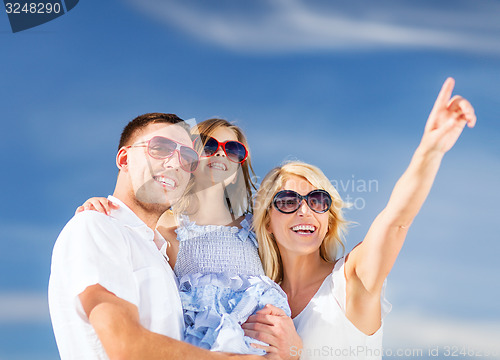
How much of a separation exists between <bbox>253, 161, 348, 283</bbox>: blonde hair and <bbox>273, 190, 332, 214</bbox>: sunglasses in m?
0.10

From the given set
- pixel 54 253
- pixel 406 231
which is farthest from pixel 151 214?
pixel 406 231

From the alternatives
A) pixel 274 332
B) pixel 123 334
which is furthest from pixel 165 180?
pixel 123 334

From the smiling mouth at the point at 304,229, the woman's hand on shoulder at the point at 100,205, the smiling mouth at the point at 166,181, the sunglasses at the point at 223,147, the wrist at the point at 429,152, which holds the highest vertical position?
the sunglasses at the point at 223,147

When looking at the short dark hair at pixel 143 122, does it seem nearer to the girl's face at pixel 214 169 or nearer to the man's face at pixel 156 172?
the man's face at pixel 156 172

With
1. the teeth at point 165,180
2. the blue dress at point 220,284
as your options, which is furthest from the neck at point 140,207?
the blue dress at point 220,284

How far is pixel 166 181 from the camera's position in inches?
197

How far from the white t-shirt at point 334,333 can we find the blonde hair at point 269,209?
74 centimetres

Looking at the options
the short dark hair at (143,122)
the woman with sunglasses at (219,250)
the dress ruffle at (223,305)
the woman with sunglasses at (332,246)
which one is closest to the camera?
the woman with sunglasses at (332,246)

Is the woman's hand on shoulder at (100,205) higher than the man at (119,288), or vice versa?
the woman's hand on shoulder at (100,205)

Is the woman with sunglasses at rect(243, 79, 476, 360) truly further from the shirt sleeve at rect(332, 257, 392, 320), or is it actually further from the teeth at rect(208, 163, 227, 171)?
the teeth at rect(208, 163, 227, 171)

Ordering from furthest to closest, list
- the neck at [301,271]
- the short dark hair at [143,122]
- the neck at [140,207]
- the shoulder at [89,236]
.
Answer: the neck at [301,271] < the short dark hair at [143,122] < the neck at [140,207] < the shoulder at [89,236]

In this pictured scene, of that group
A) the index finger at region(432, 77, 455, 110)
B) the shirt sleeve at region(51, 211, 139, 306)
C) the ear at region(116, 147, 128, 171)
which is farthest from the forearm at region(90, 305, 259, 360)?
the index finger at region(432, 77, 455, 110)

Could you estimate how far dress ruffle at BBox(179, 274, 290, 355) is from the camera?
13.6 ft

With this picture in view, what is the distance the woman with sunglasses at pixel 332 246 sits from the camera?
3885 mm
